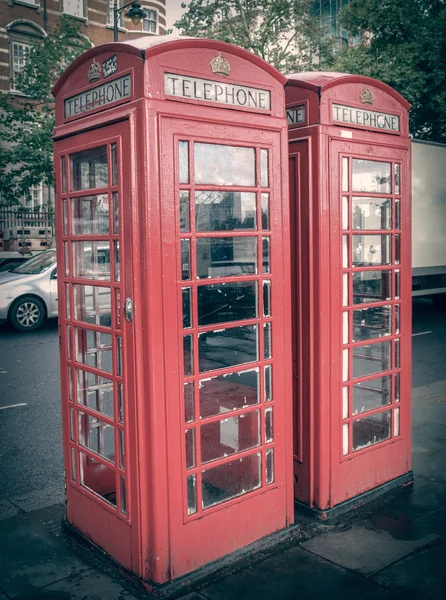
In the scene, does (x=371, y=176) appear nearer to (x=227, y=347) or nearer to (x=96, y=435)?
(x=227, y=347)

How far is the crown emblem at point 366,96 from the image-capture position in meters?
3.96

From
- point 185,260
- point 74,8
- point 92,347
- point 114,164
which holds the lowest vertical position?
point 92,347

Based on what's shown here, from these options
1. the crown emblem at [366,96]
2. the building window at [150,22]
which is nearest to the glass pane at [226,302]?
the crown emblem at [366,96]

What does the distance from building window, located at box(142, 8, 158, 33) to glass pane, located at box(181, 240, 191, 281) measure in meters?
30.4

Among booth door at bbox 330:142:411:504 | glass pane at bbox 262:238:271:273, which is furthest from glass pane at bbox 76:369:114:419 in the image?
booth door at bbox 330:142:411:504

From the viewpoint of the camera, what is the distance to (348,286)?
3.94 metres

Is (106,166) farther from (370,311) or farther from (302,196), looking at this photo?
(370,311)

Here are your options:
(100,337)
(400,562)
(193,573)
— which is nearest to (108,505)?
(193,573)

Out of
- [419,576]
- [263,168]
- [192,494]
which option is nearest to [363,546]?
[419,576]

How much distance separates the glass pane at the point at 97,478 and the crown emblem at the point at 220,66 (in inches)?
91.7

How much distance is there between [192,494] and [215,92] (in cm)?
214

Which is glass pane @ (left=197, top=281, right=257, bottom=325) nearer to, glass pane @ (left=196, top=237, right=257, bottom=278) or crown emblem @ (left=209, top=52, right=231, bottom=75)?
glass pane @ (left=196, top=237, right=257, bottom=278)

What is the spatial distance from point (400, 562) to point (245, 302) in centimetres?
169

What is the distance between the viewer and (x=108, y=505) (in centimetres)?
337
